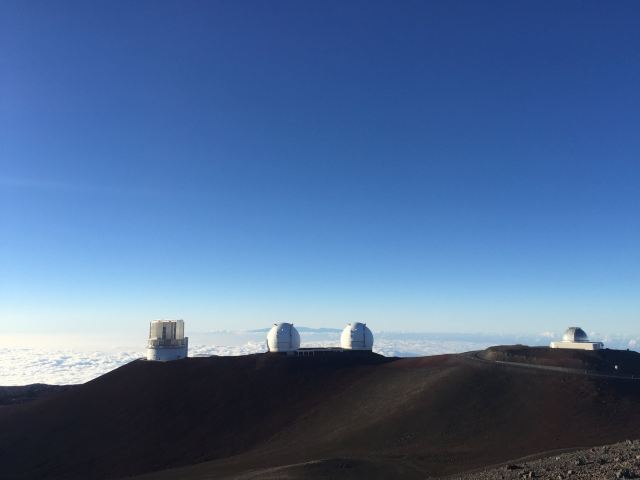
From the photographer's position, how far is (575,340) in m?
57.3

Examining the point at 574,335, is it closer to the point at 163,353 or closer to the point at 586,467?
the point at 586,467

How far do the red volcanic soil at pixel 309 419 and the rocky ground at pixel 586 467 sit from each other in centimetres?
652

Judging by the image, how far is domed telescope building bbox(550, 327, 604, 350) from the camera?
55.3 m

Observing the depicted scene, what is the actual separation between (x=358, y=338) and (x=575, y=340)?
24.9 meters

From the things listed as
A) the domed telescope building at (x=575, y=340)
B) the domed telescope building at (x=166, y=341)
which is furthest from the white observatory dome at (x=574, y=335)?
the domed telescope building at (x=166, y=341)

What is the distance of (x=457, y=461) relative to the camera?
28.7m

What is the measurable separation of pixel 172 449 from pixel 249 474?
15.7 meters

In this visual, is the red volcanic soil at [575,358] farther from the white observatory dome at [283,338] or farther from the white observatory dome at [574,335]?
the white observatory dome at [283,338]

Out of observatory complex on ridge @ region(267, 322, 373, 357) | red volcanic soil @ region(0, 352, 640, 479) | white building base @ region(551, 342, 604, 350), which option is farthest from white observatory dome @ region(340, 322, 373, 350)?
white building base @ region(551, 342, 604, 350)

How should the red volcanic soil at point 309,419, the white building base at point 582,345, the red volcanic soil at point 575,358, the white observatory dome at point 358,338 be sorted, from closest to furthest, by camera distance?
the red volcanic soil at point 309,419
the red volcanic soil at point 575,358
the white building base at point 582,345
the white observatory dome at point 358,338

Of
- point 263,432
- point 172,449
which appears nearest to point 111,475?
point 172,449

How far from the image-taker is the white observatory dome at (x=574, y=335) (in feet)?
188

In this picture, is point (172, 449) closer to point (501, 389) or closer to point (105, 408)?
point (105, 408)

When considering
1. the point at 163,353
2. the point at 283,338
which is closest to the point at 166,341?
the point at 163,353
